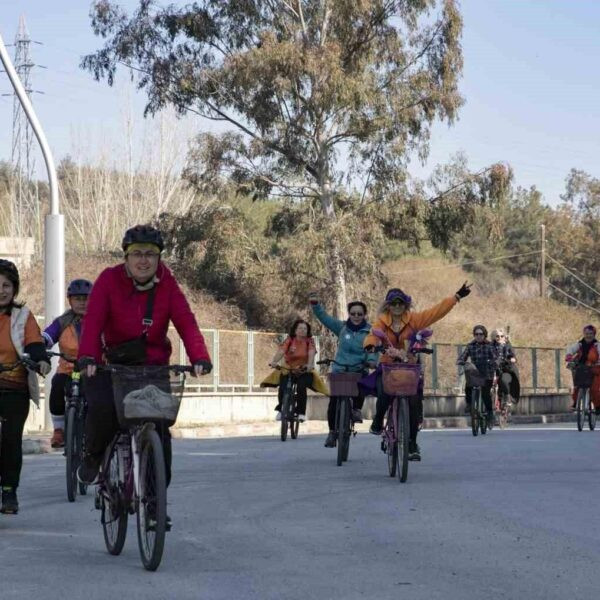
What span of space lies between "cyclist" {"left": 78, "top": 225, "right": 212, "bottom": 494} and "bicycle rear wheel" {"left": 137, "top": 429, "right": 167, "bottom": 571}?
49cm

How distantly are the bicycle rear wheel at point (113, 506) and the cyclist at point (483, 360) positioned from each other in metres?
15.3

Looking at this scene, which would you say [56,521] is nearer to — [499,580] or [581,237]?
[499,580]

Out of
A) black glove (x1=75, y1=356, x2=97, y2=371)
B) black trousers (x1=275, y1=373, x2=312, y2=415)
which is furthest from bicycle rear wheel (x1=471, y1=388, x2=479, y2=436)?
black glove (x1=75, y1=356, x2=97, y2=371)

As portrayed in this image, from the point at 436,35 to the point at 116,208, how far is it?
24940mm

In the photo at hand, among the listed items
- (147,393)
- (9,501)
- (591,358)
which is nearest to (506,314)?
(591,358)

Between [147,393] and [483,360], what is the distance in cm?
1670

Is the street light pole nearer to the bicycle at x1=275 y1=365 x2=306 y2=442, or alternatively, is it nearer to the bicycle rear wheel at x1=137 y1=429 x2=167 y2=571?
the bicycle at x1=275 y1=365 x2=306 y2=442

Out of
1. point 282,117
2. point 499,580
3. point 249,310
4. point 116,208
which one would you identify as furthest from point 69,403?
point 116,208

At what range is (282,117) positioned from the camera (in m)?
41.6

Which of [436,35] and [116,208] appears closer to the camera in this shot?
[436,35]

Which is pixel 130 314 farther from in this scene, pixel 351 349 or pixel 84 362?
pixel 351 349

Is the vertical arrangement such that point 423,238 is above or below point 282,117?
below

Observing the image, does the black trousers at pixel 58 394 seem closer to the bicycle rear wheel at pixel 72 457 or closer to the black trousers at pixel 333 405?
the bicycle rear wheel at pixel 72 457

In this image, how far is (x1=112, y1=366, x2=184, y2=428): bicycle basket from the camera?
24.4 ft
